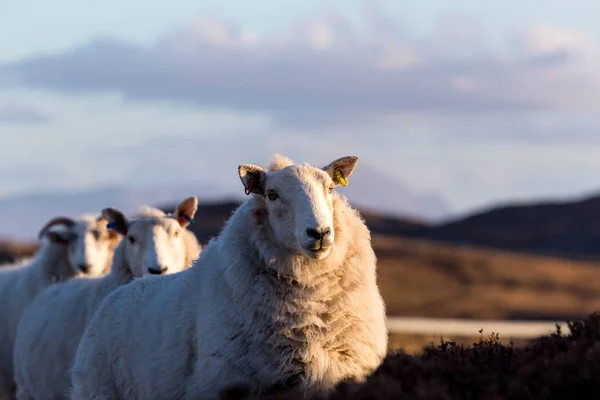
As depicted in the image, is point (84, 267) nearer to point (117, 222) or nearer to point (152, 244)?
point (117, 222)

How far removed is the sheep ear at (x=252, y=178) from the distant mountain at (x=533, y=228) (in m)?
71.2

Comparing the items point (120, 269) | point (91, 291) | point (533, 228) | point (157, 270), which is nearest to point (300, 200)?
point (157, 270)

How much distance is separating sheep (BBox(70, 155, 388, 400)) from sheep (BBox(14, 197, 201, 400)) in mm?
3027

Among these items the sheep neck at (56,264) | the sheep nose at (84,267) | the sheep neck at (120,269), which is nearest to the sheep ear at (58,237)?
the sheep neck at (56,264)

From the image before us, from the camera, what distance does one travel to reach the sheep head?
1565cm

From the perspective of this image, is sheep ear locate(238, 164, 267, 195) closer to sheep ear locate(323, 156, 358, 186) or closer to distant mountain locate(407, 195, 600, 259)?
sheep ear locate(323, 156, 358, 186)

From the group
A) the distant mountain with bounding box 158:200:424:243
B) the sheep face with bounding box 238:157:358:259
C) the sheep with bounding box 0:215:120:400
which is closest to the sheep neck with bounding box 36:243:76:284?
the sheep with bounding box 0:215:120:400

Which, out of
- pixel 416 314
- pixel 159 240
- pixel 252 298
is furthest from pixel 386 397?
pixel 416 314

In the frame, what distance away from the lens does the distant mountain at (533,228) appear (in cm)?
8394

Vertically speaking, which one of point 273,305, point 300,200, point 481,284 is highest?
point 300,200

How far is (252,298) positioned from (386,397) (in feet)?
7.04

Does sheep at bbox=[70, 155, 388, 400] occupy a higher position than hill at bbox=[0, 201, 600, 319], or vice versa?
sheep at bbox=[70, 155, 388, 400]

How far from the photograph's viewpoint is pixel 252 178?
9.34 m

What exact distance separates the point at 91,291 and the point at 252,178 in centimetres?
477
